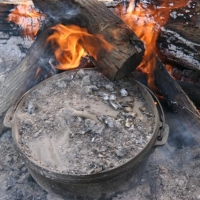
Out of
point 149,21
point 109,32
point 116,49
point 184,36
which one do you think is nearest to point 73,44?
point 109,32

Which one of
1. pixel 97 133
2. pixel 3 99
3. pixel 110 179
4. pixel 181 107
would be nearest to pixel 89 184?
pixel 110 179

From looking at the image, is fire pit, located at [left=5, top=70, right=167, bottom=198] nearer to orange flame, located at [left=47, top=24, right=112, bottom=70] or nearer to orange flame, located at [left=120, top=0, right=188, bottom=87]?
orange flame, located at [left=47, top=24, right=112, bottom=70]

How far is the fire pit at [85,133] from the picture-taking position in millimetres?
1967

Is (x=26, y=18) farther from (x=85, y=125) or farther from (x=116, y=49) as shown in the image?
(x=85, y=125)

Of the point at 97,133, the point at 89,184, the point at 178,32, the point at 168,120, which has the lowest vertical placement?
the point at 168,120

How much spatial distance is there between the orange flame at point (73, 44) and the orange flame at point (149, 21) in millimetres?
501

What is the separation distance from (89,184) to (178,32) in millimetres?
1521

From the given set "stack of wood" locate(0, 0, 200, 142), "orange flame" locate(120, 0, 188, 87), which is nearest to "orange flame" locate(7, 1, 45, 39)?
"stack of wood" locate(0, 0, 200, 142)

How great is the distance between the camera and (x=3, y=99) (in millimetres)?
2865

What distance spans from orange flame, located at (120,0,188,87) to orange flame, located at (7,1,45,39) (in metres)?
0.92

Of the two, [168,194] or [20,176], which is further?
[20,176]

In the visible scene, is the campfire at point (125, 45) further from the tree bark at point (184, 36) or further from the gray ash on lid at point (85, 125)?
the gray ash on lid at point (85, 125)

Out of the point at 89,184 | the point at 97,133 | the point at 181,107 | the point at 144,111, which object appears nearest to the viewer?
the point at 89,184

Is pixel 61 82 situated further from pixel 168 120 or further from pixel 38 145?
pixel 168 120
